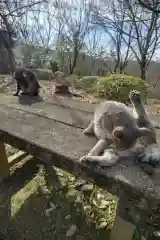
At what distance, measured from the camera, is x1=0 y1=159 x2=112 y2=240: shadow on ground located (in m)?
2.42

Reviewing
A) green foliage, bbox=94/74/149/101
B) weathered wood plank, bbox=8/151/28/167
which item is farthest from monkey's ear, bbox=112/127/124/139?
green foliage, bbox=94/74/149/101

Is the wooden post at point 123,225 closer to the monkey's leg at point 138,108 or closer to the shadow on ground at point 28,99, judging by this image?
the monkey's leg at point 138,108

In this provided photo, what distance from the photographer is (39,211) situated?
2715 millimetres

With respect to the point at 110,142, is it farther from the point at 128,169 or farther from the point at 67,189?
the point at 67,189

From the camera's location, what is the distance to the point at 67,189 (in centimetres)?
307

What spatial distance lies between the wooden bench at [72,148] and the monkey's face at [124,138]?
118mm

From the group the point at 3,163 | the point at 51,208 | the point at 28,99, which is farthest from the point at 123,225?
the point at 28,99

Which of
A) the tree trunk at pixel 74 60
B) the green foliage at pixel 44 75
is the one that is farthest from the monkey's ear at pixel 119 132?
the tree trunk at pixel 74 60

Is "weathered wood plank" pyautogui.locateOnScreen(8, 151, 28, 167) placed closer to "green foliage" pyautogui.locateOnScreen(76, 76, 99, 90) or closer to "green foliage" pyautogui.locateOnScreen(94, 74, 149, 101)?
"green foliage" pyautogui.locateOnScreen(94, 74, 149, 101)

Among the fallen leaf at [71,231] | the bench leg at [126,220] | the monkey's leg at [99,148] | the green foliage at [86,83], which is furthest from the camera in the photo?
the green foliage at [86,83]

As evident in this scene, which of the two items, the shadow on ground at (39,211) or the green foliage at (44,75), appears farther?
the green foliage at (44,75)

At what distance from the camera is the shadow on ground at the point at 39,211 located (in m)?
2.42

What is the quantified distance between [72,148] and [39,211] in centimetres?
152

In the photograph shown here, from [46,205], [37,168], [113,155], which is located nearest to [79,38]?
[37,168]
